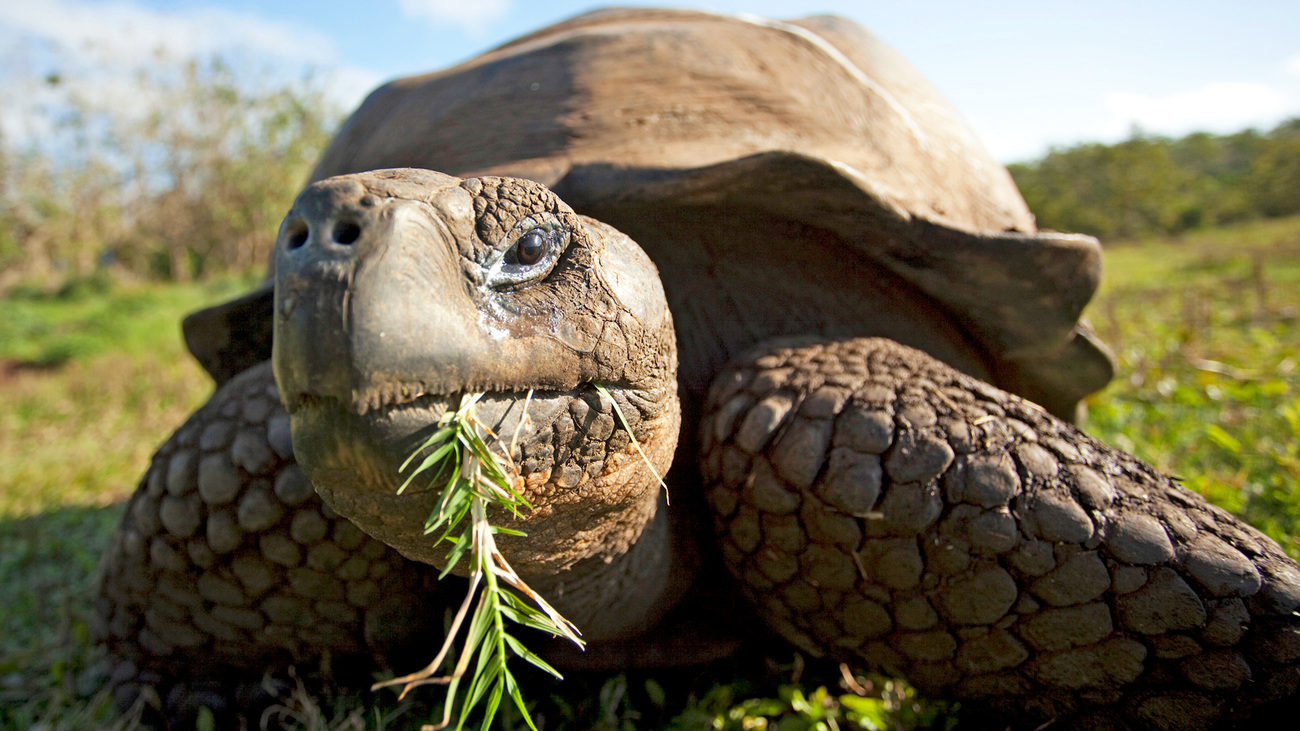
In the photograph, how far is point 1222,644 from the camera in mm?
1263

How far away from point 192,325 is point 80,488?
2108mm

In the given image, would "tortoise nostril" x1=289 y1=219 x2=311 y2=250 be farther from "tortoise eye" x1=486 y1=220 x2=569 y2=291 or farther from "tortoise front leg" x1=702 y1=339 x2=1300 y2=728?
"tortoise front leg" x1=702 y1=339 x2=1300 y2=728

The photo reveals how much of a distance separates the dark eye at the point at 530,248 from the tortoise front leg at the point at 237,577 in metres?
0.91

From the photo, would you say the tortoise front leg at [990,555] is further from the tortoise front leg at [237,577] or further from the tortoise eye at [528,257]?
the tortoise front leg at [237,577]

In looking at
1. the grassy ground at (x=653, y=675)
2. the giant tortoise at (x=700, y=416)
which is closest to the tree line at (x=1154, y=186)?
the grassy ground at (x=653, y=675)

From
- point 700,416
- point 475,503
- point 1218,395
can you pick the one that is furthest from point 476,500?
point 1218,395

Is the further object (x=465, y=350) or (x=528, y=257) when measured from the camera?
(x=528, y=257)

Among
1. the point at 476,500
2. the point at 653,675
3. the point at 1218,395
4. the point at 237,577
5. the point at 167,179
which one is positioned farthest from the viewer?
the point at 167,179

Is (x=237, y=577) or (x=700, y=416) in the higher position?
(x=700, y=416)

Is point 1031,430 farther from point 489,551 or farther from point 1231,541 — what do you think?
point 489,551

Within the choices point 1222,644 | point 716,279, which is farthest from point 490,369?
point 1222,644

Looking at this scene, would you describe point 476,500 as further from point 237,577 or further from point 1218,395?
point 1218,395

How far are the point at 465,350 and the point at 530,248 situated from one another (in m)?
0.19

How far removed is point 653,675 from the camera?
1886 mm
